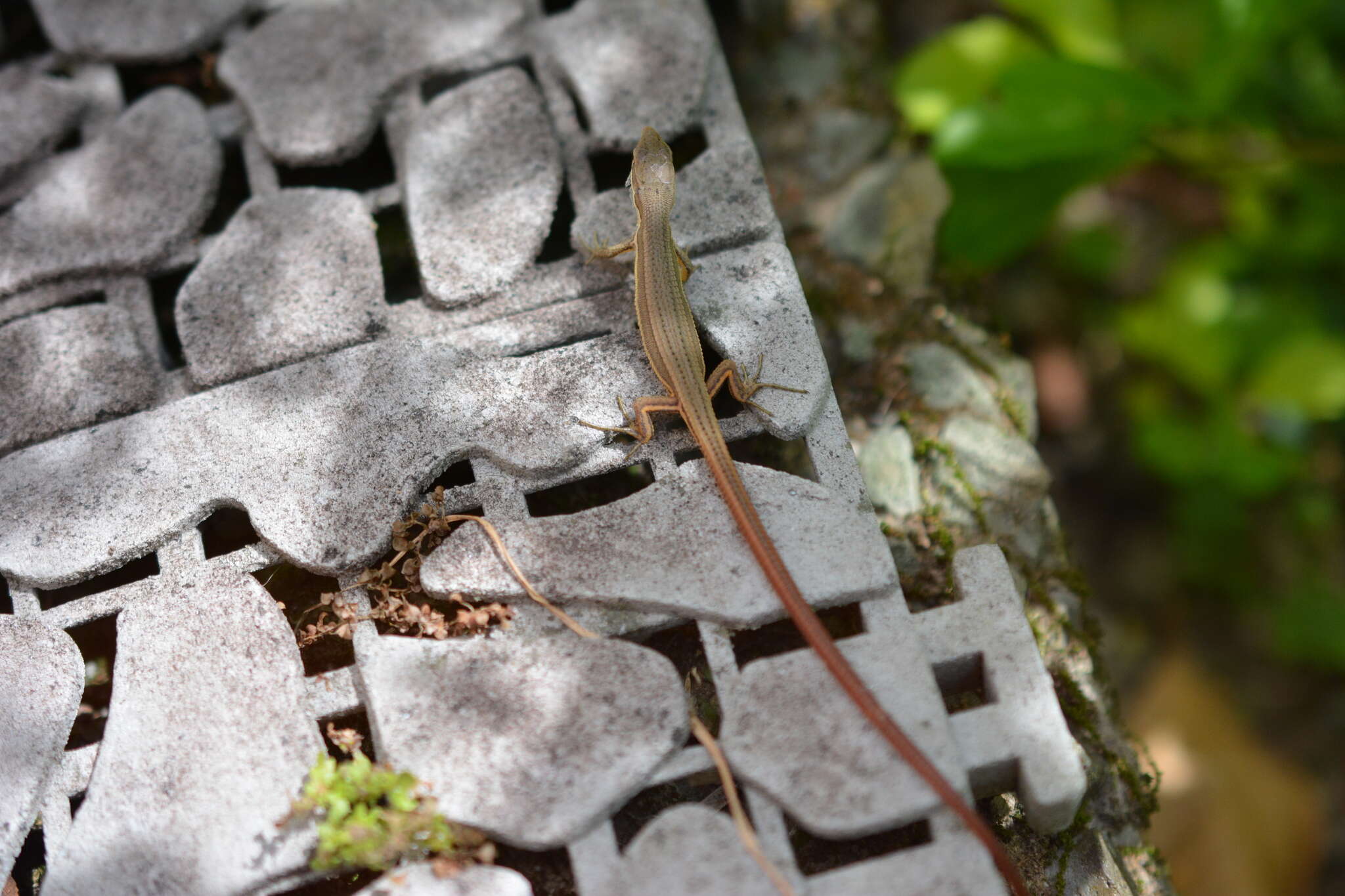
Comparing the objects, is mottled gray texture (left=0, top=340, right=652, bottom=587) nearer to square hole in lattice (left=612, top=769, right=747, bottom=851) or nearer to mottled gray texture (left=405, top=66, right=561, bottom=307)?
mottled gray texture (left=405, top=66, right=561, bottom=307)

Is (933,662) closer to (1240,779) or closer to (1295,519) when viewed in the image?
(1240,779)

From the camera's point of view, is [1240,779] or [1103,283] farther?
[1103,283]

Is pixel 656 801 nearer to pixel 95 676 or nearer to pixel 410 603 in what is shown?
pixel 410 603

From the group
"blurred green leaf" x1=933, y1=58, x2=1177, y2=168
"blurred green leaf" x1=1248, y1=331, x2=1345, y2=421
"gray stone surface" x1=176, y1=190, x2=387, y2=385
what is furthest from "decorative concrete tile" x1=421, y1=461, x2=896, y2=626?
Result: "blurred green leaf" x1=1248, y1=331, x2=1345, y2=421

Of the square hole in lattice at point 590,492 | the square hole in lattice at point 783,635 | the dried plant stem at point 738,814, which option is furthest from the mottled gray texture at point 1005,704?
the square hole in lattice at point 590,492

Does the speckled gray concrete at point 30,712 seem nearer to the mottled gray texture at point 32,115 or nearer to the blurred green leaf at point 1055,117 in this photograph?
the mottled gray texture at point 32,115

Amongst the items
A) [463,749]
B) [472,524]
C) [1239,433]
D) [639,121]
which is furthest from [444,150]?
[1239,433]

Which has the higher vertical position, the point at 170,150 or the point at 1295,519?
the point at 170,150
